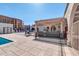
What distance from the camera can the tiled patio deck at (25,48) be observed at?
11.2 feet

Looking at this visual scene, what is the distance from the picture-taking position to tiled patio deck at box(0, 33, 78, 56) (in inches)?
134

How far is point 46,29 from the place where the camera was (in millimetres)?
4012

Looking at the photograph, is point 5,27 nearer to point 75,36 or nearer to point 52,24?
point 52,24

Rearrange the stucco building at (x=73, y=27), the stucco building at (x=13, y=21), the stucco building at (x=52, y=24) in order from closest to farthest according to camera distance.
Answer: the stucco building at (x=73, y=27), the stucco building at (x=52, y=24), the stucco building at (x=13, y=21)

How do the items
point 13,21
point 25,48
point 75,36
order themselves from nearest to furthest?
point 25,48
point 75,36
point 13,21

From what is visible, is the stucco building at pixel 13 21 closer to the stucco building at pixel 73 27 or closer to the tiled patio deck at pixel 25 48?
the tiled patio deck at pixel 25 48

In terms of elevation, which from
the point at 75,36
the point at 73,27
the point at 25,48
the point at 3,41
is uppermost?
the point at 73,27

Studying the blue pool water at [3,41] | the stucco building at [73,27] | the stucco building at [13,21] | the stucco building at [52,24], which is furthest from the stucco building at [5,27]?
the stucco building at [73,27]

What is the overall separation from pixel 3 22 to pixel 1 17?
28 centimetres

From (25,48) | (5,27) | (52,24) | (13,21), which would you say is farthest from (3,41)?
(52,24)

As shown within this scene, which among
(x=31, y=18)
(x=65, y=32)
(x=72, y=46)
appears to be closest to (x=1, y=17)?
(x=31, y=18)

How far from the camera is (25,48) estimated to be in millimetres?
3717

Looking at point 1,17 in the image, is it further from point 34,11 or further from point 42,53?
point 42,53

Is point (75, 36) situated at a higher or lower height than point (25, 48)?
higher
